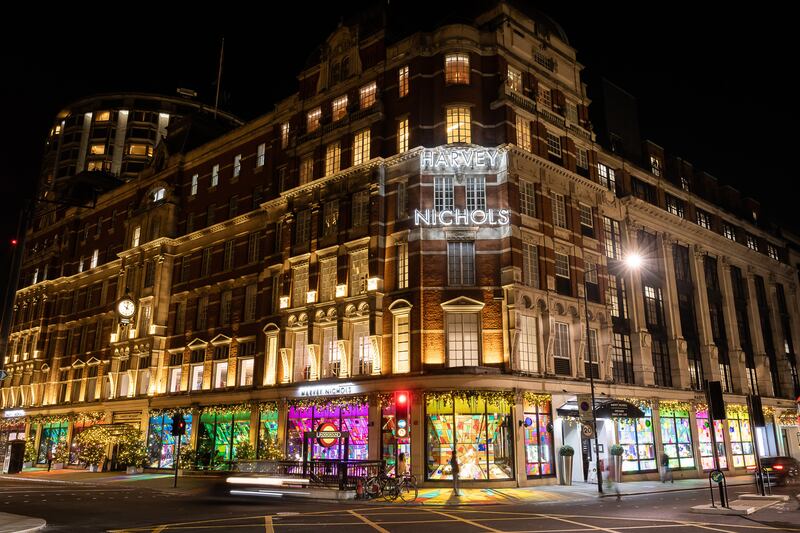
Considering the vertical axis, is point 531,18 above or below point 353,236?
above

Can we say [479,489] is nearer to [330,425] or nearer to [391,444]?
[391,444]

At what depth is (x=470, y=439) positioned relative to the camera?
95.5 feet

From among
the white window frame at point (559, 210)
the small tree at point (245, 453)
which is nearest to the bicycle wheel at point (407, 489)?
the small tree at point (245, 453)

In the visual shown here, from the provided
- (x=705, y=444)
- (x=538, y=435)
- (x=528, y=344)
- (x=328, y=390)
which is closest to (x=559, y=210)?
(x=528, y=344)

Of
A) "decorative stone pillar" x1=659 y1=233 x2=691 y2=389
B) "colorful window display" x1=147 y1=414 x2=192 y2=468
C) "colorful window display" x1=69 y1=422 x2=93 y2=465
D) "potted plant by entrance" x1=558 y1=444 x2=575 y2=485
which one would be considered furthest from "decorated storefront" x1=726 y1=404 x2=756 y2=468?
"colorful window display" x1=69 y1=422 x2=93 y2=465

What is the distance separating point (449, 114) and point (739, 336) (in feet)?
103

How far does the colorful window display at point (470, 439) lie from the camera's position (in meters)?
28.8

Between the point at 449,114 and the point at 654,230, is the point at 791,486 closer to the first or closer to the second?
the point at 654,230

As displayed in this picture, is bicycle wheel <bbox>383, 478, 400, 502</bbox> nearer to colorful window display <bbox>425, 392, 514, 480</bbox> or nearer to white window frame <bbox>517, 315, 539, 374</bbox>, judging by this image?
colorful window display <bbox>425, 392, 514, 480</bbox>

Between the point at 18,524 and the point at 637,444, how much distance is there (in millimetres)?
31365

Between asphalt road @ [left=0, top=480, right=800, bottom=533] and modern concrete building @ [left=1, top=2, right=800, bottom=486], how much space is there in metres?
7.45

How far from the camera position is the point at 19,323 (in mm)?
63344

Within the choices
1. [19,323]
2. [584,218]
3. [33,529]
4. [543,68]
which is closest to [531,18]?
[543,68]

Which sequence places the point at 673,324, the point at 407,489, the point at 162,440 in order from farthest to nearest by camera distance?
the point at 162,440
the point at 673,324
the point at 407,489
